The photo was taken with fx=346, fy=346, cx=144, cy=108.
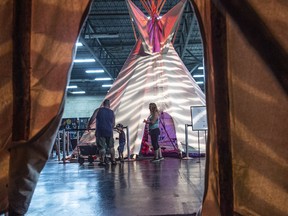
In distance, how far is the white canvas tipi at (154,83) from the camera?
35.1 ft

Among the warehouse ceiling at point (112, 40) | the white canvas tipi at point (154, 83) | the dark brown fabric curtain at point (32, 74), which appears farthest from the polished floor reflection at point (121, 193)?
the warehouse ceiling at point (112, 40)

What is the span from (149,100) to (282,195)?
820 centimetres

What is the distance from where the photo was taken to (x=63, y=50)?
10.4ft

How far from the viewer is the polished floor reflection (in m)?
4.16

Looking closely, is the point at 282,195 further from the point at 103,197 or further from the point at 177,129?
the point at 177,129

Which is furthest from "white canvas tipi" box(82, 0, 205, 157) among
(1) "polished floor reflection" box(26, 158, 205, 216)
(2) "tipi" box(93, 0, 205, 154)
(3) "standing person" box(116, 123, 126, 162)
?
(1) "polished floor reflection" box(26, 158, 205, 216)

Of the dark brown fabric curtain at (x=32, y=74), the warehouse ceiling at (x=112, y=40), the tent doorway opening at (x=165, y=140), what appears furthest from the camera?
the warehouse ceiling at (x=112, y=40)

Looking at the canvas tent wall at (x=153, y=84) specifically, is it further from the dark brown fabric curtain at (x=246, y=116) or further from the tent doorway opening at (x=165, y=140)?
the dark brown fabric curtain at (x=246, y=116)

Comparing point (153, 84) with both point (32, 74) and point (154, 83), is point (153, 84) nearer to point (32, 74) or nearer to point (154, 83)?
point (154, 83)

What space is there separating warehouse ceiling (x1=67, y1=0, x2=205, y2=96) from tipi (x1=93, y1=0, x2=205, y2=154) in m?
1.59

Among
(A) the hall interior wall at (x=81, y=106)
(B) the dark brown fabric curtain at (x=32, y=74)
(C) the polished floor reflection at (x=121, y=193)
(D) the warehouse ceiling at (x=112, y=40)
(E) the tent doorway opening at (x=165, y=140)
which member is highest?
(D) the warehouse ceiling at (x=112, y=40)

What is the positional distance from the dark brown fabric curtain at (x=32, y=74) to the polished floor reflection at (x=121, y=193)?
4.28 feet

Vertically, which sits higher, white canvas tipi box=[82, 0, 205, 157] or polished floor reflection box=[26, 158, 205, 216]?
white canvas tipi box=[82, 0, 205, 157]

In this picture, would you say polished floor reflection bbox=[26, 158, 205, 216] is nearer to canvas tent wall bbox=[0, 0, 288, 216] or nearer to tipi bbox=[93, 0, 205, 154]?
canvas tent wall bbox=[0, 0, 288, 216]
